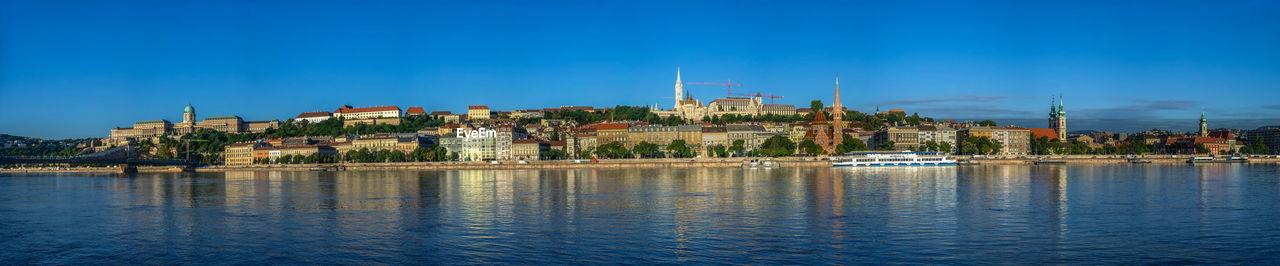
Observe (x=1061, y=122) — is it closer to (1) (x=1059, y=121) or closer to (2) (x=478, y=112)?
(1) (x=1059, y=121)

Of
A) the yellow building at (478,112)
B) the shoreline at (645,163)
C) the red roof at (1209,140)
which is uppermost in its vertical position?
the yellow building at (478,112)

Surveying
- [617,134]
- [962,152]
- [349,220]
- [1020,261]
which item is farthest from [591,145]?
[1020,261]

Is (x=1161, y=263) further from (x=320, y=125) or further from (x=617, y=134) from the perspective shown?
(x=320, y=125)

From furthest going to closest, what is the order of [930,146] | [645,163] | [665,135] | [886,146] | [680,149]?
1. [665,135]
2. [886,146]
3. [930,146]
4. [680,149]
5. [645,163]

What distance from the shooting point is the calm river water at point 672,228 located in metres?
13.2

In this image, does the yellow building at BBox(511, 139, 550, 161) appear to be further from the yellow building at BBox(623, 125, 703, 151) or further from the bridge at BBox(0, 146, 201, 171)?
the bridge at BBox(0, 146, 201, 171)

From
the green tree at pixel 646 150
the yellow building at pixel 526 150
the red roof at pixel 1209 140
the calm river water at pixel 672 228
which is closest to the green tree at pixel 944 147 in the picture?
the green tree at pixel 646 150

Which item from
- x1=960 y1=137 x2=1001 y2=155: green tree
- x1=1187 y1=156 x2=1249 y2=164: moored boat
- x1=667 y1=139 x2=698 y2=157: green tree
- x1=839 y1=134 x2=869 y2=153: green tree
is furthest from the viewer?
x1=960 y1=137 x2=1001 y2=155: green tree

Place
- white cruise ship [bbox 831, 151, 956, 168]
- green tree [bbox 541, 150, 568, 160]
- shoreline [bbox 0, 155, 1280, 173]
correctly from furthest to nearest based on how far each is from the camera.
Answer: green tree [bbox 541, 150, 568, 160] → shoreline [bbox 0, 155, 1280, 173] → white cruise ship [bbox 831, 151, 956, 168]

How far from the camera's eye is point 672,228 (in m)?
16.2

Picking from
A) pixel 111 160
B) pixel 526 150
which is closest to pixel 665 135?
pixel 526 150

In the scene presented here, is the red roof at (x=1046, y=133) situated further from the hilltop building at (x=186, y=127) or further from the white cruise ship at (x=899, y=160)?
the hilltop building at (x=186, y=127)

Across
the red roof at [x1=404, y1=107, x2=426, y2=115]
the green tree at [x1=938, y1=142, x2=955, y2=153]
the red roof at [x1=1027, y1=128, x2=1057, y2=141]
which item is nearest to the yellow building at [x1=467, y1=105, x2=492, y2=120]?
the red roof at [x1=404, y1=107, x2=426, y2=115]

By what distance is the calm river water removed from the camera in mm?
13172
